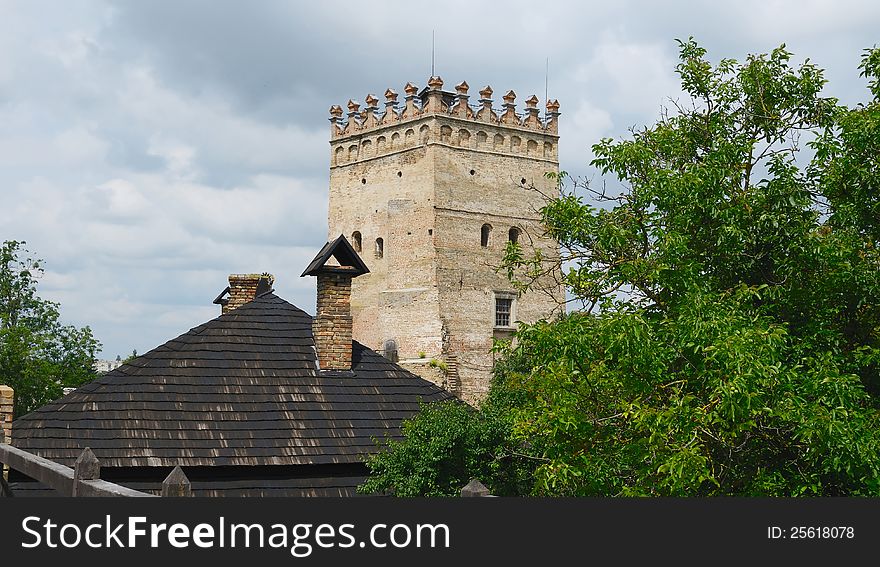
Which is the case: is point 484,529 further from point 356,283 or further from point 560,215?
point 356,283

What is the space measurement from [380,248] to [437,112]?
740cm

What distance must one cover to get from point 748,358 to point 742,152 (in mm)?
3193

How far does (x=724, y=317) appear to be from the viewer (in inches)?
411

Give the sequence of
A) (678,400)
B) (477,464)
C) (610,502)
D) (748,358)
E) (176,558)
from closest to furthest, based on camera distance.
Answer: (176,558)
(610,502)
(748,358)
(678,400)
(477,464)

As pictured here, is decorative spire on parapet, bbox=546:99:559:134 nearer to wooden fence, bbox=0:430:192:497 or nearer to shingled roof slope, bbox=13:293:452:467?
shingled roof slope, bbox=13:293:452:467

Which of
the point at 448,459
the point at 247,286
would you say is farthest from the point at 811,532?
the point at 247,286

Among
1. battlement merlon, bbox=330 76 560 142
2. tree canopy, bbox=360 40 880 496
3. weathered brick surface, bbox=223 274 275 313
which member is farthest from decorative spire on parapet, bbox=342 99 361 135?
tree canopy, bbox=360 40 880 496

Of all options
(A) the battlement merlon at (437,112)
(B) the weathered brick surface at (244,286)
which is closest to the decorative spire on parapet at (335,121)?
(A) the battlement merlon at (437,112)

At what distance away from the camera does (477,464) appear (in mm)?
14500

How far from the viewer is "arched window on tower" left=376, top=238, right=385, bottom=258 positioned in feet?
184

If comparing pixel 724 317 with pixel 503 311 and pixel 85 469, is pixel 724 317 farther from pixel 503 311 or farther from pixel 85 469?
pixel 503 311

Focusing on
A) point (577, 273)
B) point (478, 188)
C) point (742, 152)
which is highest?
point (478, 188)

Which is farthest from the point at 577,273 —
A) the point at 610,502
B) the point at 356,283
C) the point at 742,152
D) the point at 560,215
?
the point at 356,283

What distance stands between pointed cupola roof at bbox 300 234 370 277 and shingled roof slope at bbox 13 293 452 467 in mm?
969
